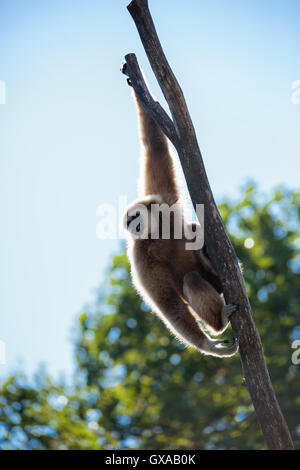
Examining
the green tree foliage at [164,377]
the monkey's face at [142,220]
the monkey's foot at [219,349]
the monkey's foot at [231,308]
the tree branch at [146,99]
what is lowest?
the green tree foliage at [164,377]

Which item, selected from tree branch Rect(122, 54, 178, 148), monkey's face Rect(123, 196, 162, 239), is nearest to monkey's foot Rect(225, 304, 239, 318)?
tree branch Rect(122, 54, 178, 148)

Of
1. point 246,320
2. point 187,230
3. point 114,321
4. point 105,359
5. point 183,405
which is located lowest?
point 183,405

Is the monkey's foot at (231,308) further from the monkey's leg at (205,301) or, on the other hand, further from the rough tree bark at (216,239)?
the monkey's leg at (205,301)

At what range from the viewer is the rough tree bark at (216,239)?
162 inches

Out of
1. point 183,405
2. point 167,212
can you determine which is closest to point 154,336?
point 183,405

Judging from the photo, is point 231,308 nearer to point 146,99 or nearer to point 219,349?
point 219,349

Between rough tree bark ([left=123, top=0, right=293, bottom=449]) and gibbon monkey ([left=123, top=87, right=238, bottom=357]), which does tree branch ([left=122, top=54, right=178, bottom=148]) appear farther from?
gibbon monkey ([left=123, top=87, right=238, bottom=357])

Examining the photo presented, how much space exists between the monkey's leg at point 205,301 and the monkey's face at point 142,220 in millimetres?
781

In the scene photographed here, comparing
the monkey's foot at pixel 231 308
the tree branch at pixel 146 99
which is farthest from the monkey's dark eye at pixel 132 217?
the monkey's foot at pixel 231 308

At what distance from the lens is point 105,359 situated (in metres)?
22.4

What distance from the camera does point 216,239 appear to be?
4406mm

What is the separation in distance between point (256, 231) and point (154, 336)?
6979 millimetres

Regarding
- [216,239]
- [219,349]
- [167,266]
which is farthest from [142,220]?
[219,349]
